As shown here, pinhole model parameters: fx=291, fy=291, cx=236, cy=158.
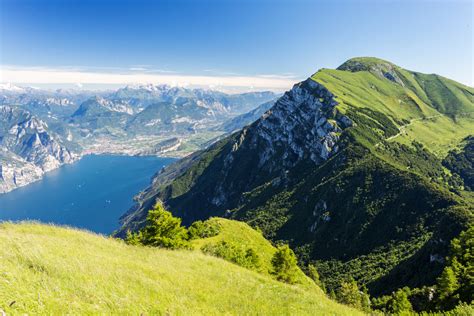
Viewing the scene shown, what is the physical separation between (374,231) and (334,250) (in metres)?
21.9

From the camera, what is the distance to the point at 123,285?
13039 millimetres

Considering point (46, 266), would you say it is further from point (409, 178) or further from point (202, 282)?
point (409, 178)

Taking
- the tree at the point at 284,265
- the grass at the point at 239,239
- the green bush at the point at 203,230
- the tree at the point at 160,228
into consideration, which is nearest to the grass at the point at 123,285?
the tree at the point at 160,228

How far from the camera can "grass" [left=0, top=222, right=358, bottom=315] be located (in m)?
10.0

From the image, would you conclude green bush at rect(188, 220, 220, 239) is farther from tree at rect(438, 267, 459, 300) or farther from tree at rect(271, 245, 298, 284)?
tree at rect(438, 267, 459, 300)

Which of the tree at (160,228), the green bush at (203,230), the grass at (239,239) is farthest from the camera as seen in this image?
the green bush at (203,230)

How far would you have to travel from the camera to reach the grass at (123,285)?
394 inches

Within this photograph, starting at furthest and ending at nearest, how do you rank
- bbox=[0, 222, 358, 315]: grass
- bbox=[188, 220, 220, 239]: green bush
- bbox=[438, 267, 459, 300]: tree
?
bbox=[188, 220, 220, 239]: green bush → bbox=[438, 267, 459, 300]: tree → bbox=[0, 222, 358, 315]: grass

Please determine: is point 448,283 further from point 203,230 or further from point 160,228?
point 203,230

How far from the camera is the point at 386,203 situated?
14888 centimetres

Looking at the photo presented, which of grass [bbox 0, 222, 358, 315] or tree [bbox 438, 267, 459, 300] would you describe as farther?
tree [bbox 438, 267, 459, 300]

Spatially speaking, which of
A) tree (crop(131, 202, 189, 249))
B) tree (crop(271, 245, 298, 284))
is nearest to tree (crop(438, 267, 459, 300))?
tree (crop(271, 245, 298, 284))

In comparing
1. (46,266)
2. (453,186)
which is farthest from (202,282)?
(453,186)

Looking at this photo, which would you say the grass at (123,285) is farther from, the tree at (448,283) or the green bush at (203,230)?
the green bush at (203,230)
